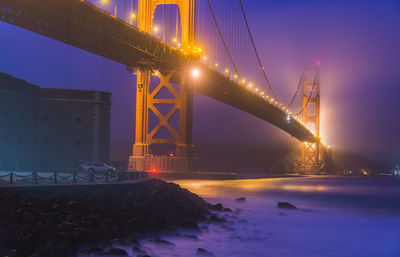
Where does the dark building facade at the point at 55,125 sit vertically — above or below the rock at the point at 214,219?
above

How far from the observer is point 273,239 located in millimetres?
16109

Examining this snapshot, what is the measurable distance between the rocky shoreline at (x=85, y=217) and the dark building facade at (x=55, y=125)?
74.5 ft

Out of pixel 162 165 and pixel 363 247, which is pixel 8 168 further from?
pixel 363 247

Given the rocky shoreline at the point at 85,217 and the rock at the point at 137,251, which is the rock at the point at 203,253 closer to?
the rocky shoreline at the point at 85,217


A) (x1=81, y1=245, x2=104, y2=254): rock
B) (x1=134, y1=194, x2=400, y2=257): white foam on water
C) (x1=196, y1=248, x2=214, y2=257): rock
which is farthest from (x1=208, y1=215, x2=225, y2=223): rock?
(x1=81, y1=245, x2=104, y2=254): rock

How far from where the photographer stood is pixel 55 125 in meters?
42.4

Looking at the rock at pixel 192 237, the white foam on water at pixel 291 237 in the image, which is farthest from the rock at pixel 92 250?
the rock at pixel 192 237

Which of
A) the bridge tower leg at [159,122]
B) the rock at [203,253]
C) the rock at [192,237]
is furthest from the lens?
the bridge tower leg at [159,122]

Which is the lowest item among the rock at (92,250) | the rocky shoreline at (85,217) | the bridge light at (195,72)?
the rock at (92,250)

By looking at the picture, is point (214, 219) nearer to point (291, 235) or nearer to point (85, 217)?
point (291, 235)

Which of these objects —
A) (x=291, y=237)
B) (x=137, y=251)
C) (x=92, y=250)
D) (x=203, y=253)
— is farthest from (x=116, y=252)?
(x=291, y=237)

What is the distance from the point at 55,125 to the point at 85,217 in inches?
1180

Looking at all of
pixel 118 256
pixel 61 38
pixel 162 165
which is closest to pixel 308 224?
pixel 118 256

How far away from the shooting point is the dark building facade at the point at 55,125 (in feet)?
129
